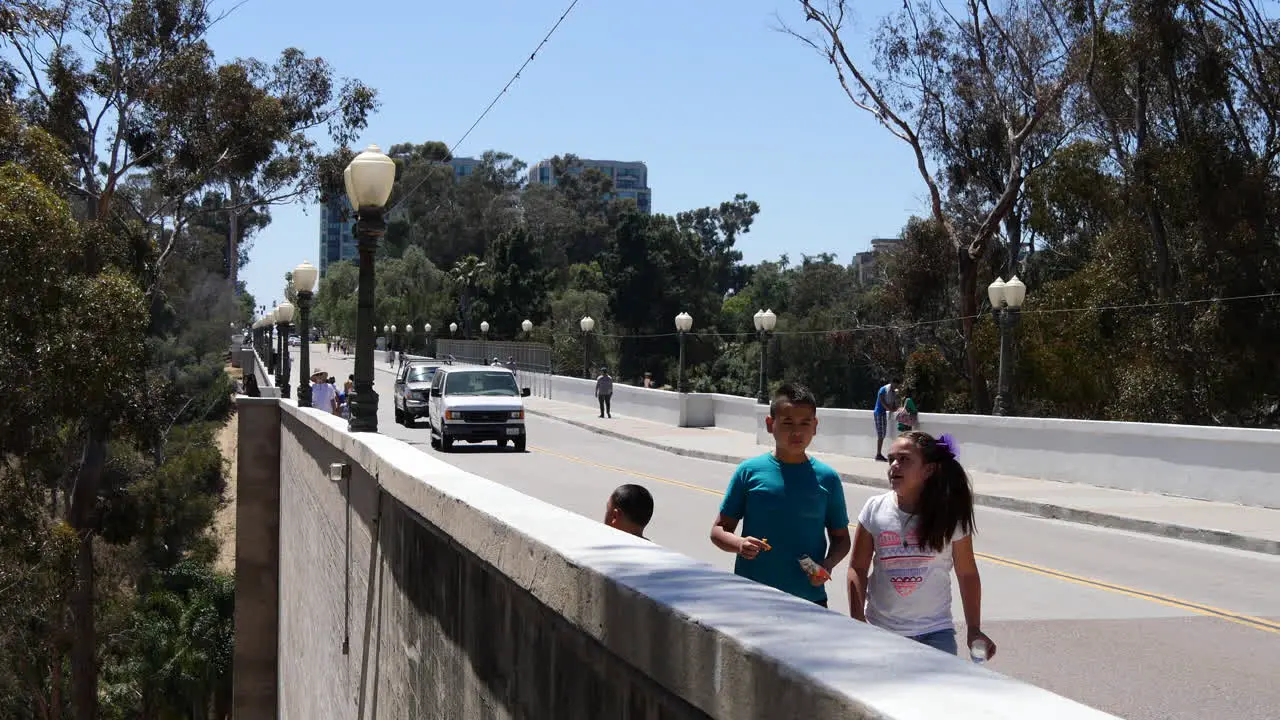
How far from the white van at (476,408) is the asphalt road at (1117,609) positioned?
8000 mm

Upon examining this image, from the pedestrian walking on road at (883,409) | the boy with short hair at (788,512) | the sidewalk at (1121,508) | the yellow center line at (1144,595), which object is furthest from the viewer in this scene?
the pedestrian walking on road at (883,409)

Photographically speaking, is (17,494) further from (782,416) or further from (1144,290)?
(1144,290)

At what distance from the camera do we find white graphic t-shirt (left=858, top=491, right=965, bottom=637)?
4859 millimetres

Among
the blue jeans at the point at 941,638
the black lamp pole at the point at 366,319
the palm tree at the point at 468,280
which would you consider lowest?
the blue jeans at the point at 941,638

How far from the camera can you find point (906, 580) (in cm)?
489

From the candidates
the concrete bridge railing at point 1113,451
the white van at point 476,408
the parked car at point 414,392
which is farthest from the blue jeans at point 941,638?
the parked car at point 414,392

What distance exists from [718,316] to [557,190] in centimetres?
5507

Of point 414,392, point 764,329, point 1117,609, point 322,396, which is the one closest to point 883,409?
point 764,329

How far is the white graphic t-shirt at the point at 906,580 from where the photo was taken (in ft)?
15.9

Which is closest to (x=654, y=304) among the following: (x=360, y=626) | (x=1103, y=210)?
(x=1103, y=210)

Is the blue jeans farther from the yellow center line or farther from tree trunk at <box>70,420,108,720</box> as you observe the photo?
tree trunk at <box>70,420,108,720</box>

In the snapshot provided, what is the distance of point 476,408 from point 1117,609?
19176mm

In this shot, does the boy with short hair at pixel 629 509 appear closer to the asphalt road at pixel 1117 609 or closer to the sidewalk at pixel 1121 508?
the asphalt road at pixel 1117 609

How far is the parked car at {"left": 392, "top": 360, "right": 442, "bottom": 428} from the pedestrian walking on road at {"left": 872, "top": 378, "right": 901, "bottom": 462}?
14582 mm
